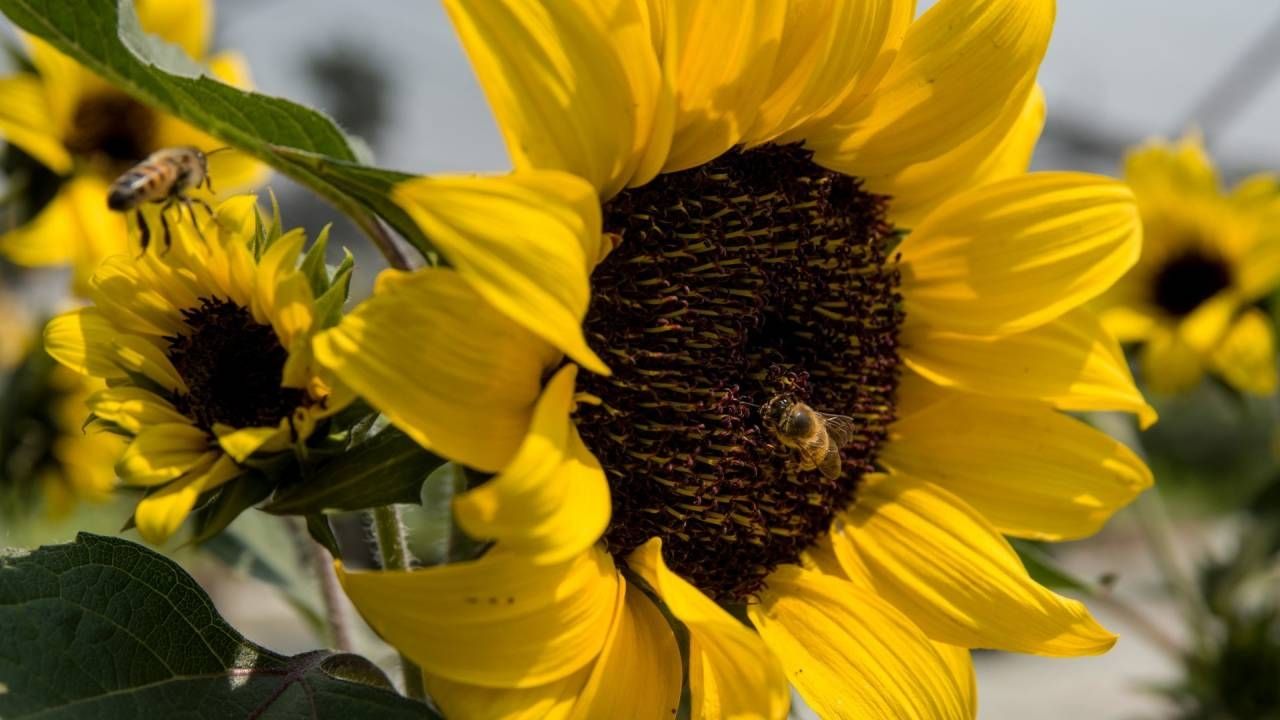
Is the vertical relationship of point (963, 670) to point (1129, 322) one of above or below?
above

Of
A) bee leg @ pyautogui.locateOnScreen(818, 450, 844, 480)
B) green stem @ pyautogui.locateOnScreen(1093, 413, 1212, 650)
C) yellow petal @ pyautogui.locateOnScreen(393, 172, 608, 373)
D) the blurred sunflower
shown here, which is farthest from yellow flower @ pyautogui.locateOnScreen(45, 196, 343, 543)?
green stem @ pyautogui.locateOnScreen(1093, 413, 1212, 650)

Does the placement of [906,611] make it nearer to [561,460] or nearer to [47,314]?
[561,460]

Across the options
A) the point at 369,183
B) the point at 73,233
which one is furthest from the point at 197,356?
the point at 73,233

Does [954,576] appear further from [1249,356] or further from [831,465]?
[1249,356]

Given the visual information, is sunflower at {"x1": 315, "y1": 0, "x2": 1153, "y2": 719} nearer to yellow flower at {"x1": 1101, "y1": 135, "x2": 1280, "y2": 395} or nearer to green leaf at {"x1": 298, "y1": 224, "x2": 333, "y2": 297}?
green leaf at {"x1": 298, "y1": 224, "x2": 333, "y2": 297}

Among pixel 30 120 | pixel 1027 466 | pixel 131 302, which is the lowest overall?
pixel 30 120
